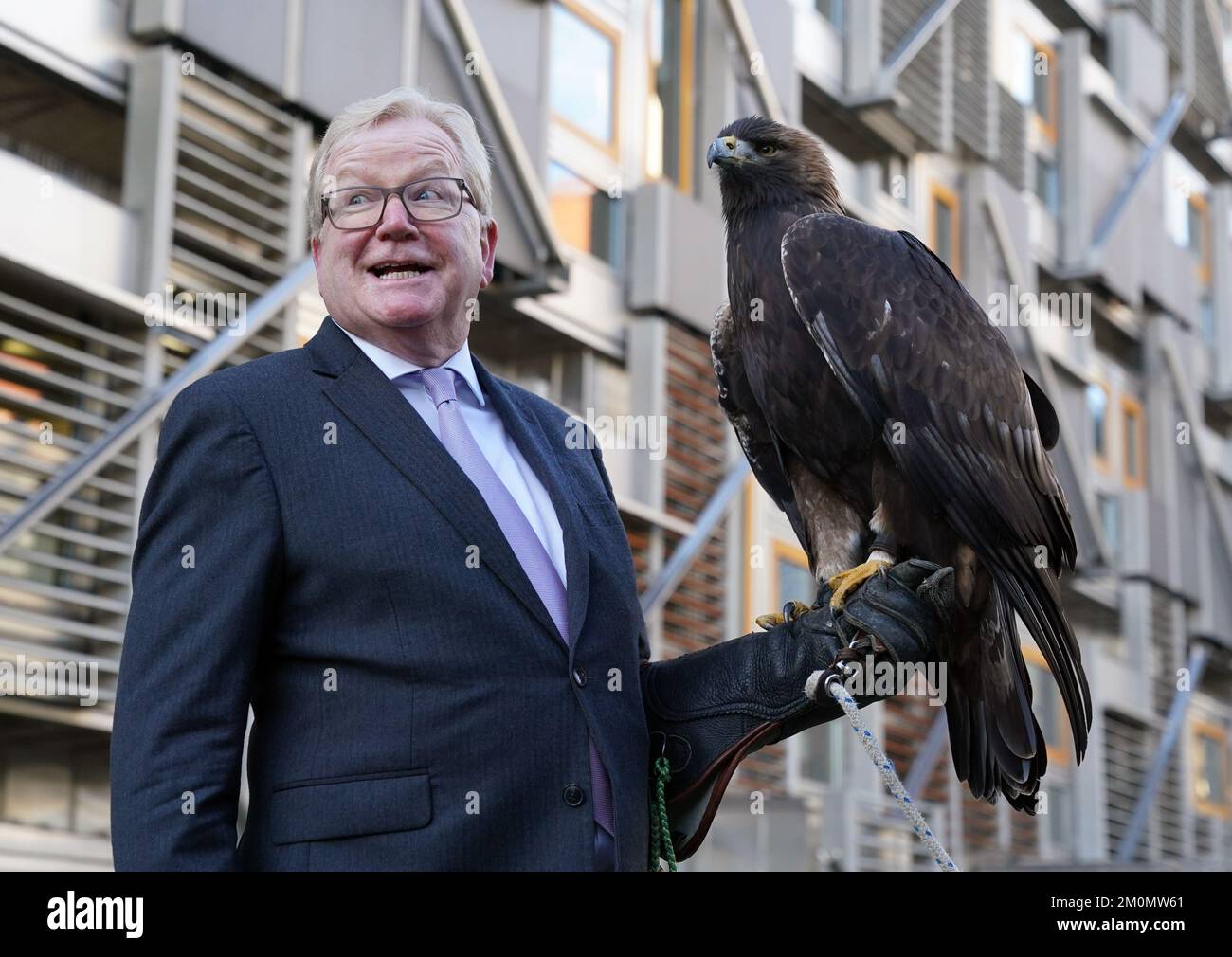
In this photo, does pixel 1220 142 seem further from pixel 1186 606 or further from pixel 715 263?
pixel 715 263

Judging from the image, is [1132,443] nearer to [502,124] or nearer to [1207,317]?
[1207,317]

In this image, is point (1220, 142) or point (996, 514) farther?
point (1220, 142)

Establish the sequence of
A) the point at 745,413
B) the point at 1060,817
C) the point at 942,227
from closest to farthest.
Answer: the point at 745,413 < the point at 942,227 < the point at 1060,817

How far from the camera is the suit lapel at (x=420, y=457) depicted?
2.38 metres

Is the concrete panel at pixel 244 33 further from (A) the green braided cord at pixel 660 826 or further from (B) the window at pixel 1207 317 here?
(B) the window at pixel 1207 317

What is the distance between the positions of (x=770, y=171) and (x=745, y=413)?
0.60 metres

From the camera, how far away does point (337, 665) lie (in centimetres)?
227

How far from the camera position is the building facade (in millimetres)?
8062

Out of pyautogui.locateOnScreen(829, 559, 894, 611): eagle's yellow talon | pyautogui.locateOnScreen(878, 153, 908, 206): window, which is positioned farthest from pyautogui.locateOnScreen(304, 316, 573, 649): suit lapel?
pyautogui.locateOnScreen(878, 153, 908, 206): window

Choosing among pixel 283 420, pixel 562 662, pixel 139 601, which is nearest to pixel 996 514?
pixel 562 662

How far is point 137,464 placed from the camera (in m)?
8.03

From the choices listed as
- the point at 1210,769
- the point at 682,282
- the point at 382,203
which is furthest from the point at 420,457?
the point at 1210,769
